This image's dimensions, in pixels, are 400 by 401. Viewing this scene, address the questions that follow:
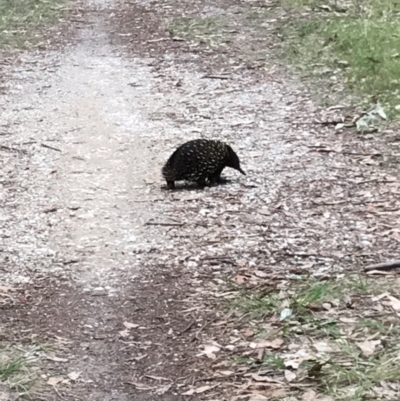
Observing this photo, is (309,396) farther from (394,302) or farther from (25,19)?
(25,19)

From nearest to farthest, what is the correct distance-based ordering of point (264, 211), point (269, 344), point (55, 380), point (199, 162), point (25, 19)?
point (55, 380) → point (269, 344) → point (264, 211) → point (199, 162) → point (25, 19)

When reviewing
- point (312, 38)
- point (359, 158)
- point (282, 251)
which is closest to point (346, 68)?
point (312, 38)

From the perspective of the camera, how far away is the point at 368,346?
13.4ft

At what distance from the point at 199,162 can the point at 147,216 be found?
33.7 inches

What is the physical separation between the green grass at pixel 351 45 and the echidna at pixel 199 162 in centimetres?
222

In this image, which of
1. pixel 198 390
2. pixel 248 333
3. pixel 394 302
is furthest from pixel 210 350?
pixel 394 302

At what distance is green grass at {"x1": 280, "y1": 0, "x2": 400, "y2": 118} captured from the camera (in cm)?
891

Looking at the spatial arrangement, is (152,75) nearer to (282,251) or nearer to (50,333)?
(282,251)

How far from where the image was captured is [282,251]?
18.0ft

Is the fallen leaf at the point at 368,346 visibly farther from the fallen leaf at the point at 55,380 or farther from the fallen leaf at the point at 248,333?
the fallen leaf at the point at 55,380

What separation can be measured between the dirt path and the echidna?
0.18 meters

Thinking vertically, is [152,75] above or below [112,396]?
below

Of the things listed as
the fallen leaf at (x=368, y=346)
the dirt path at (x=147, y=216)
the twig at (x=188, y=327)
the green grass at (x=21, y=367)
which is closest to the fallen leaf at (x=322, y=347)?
the fallen leaf at (x=368, y=346)

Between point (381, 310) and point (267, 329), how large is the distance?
28.0 inches
